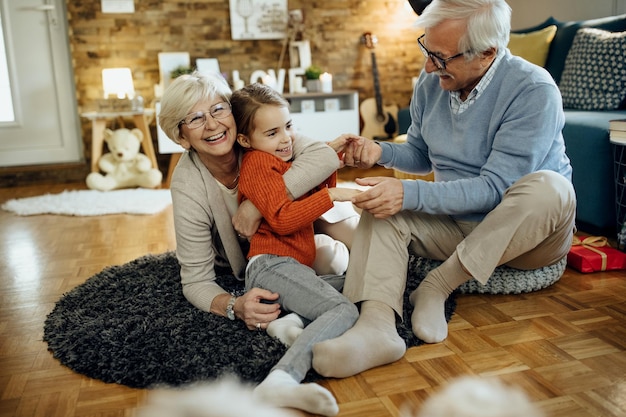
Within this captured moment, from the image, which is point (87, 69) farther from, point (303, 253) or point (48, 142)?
point (303, 253)

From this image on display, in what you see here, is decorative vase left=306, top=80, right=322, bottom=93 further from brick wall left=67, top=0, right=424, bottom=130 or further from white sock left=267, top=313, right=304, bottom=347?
white sock left=267, top=313, right=304, bottom=347

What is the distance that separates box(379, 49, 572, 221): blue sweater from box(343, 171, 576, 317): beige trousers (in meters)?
0.07

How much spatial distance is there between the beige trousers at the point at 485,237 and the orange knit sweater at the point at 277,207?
0.15 meters

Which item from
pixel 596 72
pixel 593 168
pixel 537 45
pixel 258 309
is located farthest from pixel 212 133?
pixel 537 45

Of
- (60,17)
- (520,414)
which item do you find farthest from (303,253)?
(60,17)

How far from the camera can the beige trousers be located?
1.52 metres

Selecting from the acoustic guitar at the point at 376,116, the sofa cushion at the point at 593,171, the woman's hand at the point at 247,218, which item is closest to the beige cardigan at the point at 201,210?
the woman's hand at the point at 247,218

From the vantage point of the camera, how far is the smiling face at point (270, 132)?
163 centimetres

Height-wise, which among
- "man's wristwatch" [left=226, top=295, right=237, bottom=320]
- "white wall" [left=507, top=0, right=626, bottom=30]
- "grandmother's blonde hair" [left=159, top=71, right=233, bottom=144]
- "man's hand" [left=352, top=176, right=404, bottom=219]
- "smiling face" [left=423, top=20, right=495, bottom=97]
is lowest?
"man's wristwatch" [left=226, top=295, right=237, bottom=320]

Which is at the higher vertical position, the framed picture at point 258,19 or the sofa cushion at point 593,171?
the framed picture at point 258,19

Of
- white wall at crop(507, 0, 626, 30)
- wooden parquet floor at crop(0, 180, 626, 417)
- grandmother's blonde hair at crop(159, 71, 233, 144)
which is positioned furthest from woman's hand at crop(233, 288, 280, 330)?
white wall at crop(507, 0, 626, 30)

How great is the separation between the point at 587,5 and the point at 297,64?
206 cm

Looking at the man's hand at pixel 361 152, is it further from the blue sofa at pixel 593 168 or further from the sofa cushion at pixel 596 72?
the sofa cushion at pixel 596 72

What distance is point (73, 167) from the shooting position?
4523mm
